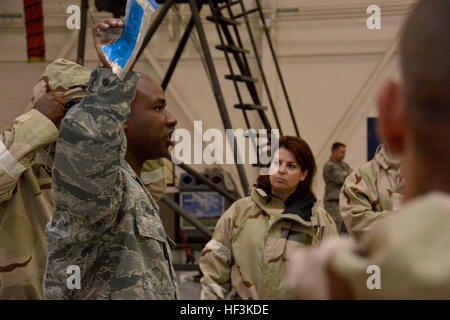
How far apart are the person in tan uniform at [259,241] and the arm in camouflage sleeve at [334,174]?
4124 mm

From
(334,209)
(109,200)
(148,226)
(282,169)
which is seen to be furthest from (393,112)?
(334,209)

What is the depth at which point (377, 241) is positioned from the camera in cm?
46

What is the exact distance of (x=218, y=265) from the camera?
8.45 ft

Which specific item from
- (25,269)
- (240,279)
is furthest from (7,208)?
(240,279)

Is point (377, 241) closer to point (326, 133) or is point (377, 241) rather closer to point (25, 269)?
point (25, 269)

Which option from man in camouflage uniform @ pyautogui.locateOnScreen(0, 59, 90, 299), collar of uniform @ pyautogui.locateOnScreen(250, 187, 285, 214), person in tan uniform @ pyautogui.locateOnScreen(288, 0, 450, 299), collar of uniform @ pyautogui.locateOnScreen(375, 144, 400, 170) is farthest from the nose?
person in tan uniform @ pyautogui.locateOnScreen(288, 0, 450, 299)

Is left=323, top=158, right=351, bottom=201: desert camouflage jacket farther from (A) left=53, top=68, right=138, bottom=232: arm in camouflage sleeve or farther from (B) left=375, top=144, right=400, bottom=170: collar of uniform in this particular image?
(A) left=53, top=68, right=138, bottom=232: arm in camouflage sleeve

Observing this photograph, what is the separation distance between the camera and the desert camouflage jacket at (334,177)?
22.5 ft

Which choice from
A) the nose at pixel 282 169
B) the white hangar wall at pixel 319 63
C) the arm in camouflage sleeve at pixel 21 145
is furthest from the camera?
the white hangar wall at pixel 319 63

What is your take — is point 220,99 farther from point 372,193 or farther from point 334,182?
point 334,182

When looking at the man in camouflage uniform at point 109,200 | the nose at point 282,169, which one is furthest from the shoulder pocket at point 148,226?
the nose at point 282,169

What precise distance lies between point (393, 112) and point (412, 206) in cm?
11

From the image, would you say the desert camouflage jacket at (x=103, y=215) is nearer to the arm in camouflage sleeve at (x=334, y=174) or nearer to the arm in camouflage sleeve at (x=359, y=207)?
the arm in camouflage sleeve at (x=359, y=207)

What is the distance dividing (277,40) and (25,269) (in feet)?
27.6
